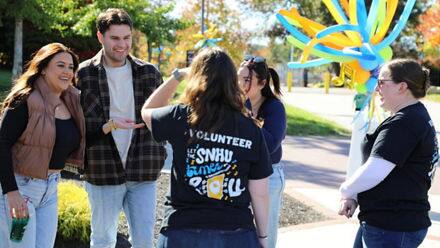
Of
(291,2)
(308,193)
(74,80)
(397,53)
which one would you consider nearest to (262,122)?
(74,80)

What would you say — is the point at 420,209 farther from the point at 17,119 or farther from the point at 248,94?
the point at 17,119

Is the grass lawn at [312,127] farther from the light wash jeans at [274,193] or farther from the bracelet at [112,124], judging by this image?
the bracelet at [112,124]

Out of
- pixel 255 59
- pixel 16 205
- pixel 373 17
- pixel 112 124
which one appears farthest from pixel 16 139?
pixel 373 17

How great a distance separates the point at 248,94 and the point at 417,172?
111cm

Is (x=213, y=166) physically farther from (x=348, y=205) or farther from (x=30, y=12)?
(x=30, y=12)

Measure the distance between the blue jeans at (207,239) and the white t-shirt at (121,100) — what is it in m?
1.25

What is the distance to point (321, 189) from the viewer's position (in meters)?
8.32

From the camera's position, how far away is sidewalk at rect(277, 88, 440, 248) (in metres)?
5.58

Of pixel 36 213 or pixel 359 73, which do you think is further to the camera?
pixel 359 73

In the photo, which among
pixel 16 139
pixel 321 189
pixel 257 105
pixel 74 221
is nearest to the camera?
pixel 16 139

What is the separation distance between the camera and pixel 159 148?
3.68 metres

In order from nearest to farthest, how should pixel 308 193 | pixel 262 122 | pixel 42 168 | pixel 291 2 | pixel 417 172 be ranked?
pixel 417 172
pixel 42 168
pixel 262 122
pixel 308 193
pixel 291 2

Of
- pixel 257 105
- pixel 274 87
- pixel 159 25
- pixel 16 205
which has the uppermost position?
A: pixel 159 25

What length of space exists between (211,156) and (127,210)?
1.50 meters
